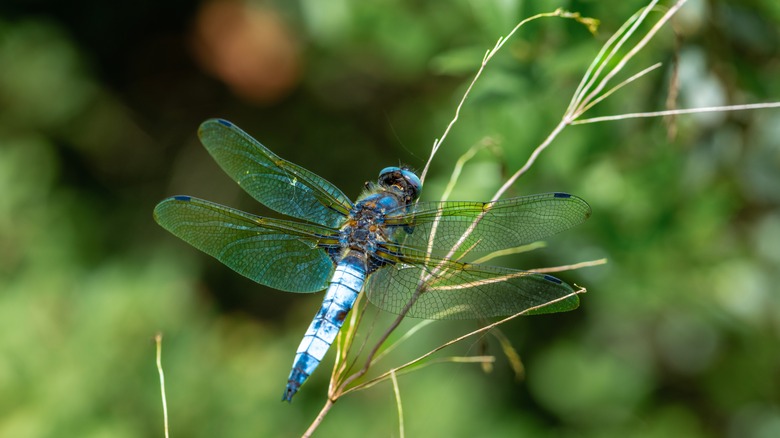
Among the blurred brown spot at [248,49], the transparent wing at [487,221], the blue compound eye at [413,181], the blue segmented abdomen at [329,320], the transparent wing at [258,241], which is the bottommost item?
the blue segmented abdomen at [329,320]

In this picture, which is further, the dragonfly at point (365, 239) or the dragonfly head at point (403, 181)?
the dragonfly head at point (403, 181)

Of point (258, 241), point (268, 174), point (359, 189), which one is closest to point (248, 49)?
point (359, 189)

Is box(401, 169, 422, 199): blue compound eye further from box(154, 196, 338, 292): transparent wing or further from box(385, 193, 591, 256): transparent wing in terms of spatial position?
box(154, 196, 338, 292): transparent wing

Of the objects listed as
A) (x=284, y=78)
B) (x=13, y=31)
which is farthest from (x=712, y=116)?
(x=13, y=31)

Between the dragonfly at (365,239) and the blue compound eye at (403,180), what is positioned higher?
the blue compound eye at (403,180)

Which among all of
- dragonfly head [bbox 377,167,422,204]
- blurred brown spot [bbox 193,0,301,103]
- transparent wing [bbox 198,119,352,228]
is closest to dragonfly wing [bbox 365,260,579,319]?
dragonfly head [bbox 377,167,422,204]

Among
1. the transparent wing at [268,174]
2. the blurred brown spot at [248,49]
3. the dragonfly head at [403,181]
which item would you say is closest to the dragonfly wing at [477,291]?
the dragonfly head at [403,181]

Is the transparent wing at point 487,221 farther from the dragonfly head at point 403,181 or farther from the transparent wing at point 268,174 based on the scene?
the transparent wing at point 268,174
